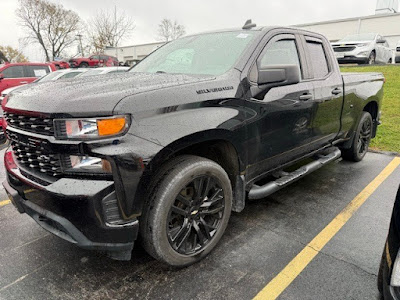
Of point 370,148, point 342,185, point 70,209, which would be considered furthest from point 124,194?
point 370,148

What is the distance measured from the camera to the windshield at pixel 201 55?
275 cm

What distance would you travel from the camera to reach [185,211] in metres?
2.30

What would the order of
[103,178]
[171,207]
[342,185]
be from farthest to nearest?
1. [342,185]
2. [171,207]
3. [103,178]

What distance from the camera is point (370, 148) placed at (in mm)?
5672

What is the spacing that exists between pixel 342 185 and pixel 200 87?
2754mm

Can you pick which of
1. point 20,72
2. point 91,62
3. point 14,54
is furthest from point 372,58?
point 14,54

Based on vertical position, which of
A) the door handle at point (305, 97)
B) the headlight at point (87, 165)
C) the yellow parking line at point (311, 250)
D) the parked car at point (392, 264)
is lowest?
the yellow parking line at point (311, 250)

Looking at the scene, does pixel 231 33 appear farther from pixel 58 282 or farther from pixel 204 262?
pixel 58 282

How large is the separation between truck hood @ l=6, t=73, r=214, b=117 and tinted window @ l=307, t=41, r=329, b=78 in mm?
1730

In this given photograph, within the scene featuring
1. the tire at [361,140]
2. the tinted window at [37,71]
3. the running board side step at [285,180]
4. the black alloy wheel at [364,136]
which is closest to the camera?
the running board side step at [285,180]

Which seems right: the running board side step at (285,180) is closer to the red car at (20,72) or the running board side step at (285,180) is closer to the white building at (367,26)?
the red car at (20,72)

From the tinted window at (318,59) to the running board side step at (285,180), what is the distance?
1015mm

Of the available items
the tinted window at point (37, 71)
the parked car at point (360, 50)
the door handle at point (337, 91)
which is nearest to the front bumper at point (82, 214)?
the door handle at point (337, 91)

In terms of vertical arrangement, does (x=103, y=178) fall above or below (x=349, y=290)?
above
